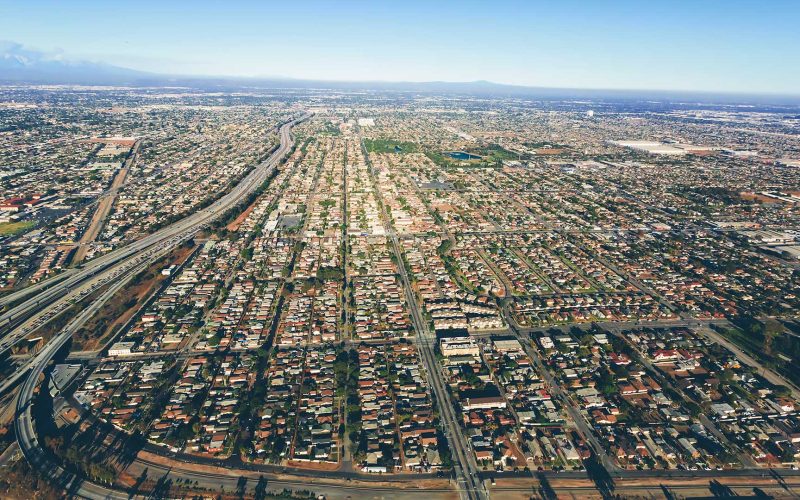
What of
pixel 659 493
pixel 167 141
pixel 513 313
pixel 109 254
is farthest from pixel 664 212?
pixel 167 141

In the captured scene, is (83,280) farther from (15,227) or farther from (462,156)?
(462,156)

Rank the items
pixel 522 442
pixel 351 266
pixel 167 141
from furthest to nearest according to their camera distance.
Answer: pixel 167 141 < pixel 351 266 < pixel 522 442

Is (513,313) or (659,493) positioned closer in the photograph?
(659,493)

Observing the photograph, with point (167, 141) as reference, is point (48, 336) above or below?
below

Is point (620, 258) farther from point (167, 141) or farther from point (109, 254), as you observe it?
point (167, 141)

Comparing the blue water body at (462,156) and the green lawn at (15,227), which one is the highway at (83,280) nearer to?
the green lawn at (15,227)
